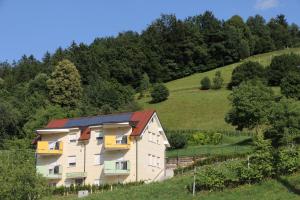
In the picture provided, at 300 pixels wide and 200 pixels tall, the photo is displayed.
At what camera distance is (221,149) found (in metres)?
80.9

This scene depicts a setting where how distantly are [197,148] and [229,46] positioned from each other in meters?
87.6

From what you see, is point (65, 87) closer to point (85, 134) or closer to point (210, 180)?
point (85, 134)

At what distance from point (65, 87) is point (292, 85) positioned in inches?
1645

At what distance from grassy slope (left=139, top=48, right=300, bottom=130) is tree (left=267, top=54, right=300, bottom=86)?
9100mm

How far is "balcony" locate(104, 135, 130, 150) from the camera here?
7488 cm

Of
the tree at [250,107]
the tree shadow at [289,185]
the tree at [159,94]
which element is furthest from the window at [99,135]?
the tree at [159,94]

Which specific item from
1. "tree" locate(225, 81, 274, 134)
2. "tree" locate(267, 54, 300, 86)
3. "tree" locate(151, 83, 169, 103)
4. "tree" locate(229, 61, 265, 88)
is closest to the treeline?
"tree" locate(151, 83, 169, 103)

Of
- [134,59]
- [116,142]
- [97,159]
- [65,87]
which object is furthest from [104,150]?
[134,59]

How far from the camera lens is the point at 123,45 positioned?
16812 cm

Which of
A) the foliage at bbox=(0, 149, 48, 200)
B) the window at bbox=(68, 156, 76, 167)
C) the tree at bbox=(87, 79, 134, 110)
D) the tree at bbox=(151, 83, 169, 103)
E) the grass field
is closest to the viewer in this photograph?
the grass field

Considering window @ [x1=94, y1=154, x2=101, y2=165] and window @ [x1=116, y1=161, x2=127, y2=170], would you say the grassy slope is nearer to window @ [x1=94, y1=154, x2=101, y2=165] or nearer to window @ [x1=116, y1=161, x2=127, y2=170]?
window @ [x1=94, y1=154, x2=101, y2=165]

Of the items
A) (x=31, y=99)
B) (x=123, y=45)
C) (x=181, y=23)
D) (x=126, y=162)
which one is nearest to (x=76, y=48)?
(x=123, y=45)

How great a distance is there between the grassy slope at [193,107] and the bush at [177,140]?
653 inches

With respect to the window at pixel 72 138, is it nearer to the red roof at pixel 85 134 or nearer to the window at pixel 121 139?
the red roof at pixel 85 134
